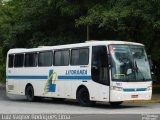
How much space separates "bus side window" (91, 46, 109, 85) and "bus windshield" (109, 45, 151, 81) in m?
0.37

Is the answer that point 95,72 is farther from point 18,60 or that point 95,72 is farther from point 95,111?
point 18,60

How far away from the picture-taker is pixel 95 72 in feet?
72.7

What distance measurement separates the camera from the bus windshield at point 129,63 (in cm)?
2142

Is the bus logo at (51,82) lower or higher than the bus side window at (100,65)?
lower

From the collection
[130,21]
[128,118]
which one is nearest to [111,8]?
[130,21]

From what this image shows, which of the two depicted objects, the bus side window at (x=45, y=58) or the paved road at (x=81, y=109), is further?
the bus side window at (x=45, y=58)

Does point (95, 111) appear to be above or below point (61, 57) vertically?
below

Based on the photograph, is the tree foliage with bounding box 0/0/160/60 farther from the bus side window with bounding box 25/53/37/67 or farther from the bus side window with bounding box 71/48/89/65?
the bus side window with bounding box 71/48/89/65

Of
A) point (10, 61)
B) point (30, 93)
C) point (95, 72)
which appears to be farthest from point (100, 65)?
point (10, 61)

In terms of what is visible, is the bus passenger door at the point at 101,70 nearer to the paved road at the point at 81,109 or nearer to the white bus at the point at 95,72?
the white bus at the point at 95,72

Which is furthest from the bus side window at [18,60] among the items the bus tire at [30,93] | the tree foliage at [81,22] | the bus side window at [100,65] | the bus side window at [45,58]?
the bus side window at [100,65]

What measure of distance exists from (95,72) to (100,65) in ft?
1.45

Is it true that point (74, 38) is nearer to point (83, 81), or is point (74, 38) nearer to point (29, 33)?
point (29, 33)

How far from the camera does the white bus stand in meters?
21.4
